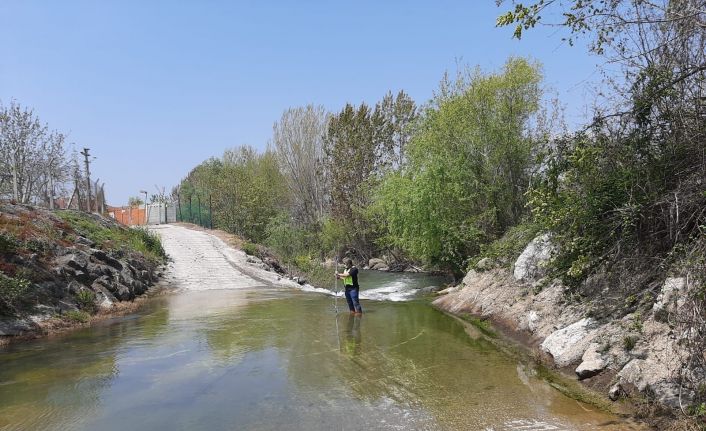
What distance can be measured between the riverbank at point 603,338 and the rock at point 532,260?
0.03 m

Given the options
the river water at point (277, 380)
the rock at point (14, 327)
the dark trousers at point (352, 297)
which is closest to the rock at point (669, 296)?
the river water at point (277, 380)

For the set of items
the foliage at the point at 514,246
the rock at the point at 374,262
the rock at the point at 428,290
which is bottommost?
the rock at the point at 428,290

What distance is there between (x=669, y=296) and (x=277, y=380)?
6.65m

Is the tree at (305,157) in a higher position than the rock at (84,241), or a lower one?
higher

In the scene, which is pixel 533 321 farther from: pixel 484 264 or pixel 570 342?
pixel 484 264

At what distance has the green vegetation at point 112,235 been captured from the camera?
22.7 m

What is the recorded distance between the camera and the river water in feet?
24.8

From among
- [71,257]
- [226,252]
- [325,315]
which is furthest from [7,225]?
[226,252]

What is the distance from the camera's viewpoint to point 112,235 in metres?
24.6

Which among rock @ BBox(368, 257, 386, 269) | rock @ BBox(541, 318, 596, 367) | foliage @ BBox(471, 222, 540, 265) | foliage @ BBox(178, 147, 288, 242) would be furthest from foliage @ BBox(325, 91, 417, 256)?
rock @ BBox(541, 318, 596, 367)

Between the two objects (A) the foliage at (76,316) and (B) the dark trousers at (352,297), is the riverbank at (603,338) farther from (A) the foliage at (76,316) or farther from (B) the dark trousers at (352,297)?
(A) the foliage at (76,316)

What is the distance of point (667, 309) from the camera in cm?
802

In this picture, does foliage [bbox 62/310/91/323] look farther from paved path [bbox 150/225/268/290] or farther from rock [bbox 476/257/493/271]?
rock [bbox 476/257/493/271]

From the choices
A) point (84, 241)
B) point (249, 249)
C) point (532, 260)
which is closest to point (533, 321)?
point (532, 260)
